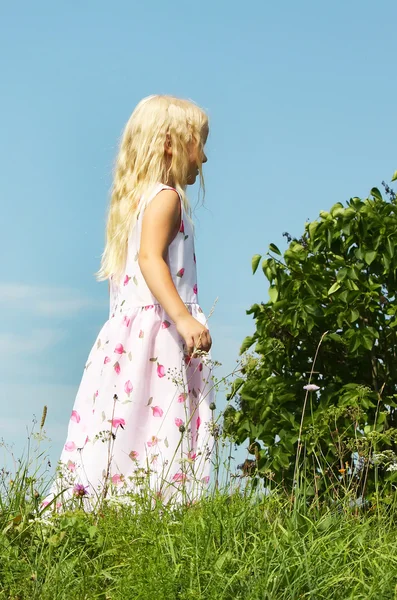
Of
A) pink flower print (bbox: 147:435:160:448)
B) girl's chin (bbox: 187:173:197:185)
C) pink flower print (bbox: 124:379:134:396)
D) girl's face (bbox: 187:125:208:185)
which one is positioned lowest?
pink flower print (bbox: 147:435:160:448)

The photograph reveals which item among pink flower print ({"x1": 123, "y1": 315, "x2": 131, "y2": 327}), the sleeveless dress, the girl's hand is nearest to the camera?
the girl's hand

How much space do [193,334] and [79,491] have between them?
896 mm

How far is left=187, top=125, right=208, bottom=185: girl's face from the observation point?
447cm

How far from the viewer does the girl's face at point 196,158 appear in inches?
176

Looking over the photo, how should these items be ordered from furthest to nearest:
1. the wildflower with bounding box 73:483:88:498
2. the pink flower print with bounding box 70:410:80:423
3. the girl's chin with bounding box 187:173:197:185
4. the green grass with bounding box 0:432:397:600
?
the girl's chin with bounding box 187:173:197:185, the pink flower print with bounding box 70:410:80:423, the wildflower with bounding box 73:483:88:498, the green grass with bounding box 0:432:397:600

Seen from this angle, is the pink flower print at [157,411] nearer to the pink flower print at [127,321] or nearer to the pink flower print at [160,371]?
the pink flower print at [160,371]

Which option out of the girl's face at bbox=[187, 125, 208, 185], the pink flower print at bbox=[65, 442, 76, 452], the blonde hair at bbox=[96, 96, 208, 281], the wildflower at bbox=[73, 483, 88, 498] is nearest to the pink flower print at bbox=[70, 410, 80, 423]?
the pink flower print at bbox=[65, 442, 76, 452]

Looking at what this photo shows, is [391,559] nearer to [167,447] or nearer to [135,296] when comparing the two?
[167,447]

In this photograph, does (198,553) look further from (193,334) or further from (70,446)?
(70,446)

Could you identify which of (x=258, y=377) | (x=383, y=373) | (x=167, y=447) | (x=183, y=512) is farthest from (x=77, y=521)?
(x=383, y=373)

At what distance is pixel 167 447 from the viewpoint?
4023mm

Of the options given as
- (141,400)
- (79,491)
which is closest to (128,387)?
(141,400)

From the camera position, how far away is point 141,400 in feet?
13.5

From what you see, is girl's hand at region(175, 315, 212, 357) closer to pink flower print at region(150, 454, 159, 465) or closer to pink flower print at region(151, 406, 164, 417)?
pink flower print at region(151, 406, 164, 417)
